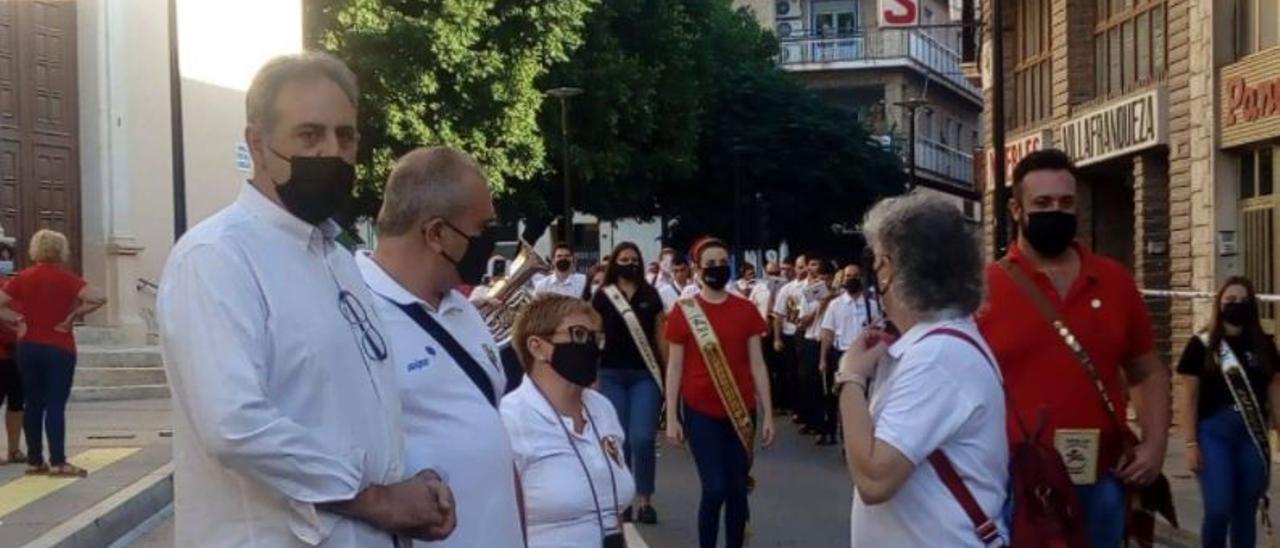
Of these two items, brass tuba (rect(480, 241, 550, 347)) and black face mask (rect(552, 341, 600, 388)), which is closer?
black face mask (rect(552, 341, 600, 388))

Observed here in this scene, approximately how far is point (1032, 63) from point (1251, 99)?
9.28 metres

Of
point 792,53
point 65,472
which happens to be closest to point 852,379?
point 65,472

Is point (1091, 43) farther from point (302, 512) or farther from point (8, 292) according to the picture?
point (302, 512)

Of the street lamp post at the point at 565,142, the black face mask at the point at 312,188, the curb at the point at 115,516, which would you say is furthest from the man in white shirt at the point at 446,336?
the street lamp post at the point at 565,142

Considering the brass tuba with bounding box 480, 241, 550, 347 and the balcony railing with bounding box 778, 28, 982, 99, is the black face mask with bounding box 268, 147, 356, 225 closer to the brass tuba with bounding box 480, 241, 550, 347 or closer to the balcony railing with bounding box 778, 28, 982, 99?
the brass tuba with bounding box 480, 241, 550, 347

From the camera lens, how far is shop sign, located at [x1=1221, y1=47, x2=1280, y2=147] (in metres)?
17.3

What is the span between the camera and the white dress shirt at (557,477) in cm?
569

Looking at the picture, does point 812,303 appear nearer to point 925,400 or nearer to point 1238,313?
point 1238,313

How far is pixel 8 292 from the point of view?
14539mm

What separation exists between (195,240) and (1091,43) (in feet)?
70.8

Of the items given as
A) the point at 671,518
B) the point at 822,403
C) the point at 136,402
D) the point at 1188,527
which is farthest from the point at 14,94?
the point at 1188,527

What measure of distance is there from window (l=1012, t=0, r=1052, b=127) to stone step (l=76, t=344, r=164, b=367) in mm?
12008

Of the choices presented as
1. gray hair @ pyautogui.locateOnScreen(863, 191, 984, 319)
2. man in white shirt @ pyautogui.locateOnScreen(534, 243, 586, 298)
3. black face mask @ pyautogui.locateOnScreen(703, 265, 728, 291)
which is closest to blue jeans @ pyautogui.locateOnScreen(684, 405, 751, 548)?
black face mask @ pyautogui.locateOnScreen(703, 265, 728, 291)

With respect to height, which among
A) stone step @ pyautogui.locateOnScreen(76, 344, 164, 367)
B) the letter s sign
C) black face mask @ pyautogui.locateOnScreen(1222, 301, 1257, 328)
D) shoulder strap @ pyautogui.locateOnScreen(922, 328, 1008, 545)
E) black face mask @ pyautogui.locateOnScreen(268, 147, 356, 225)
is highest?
the letter s sign
